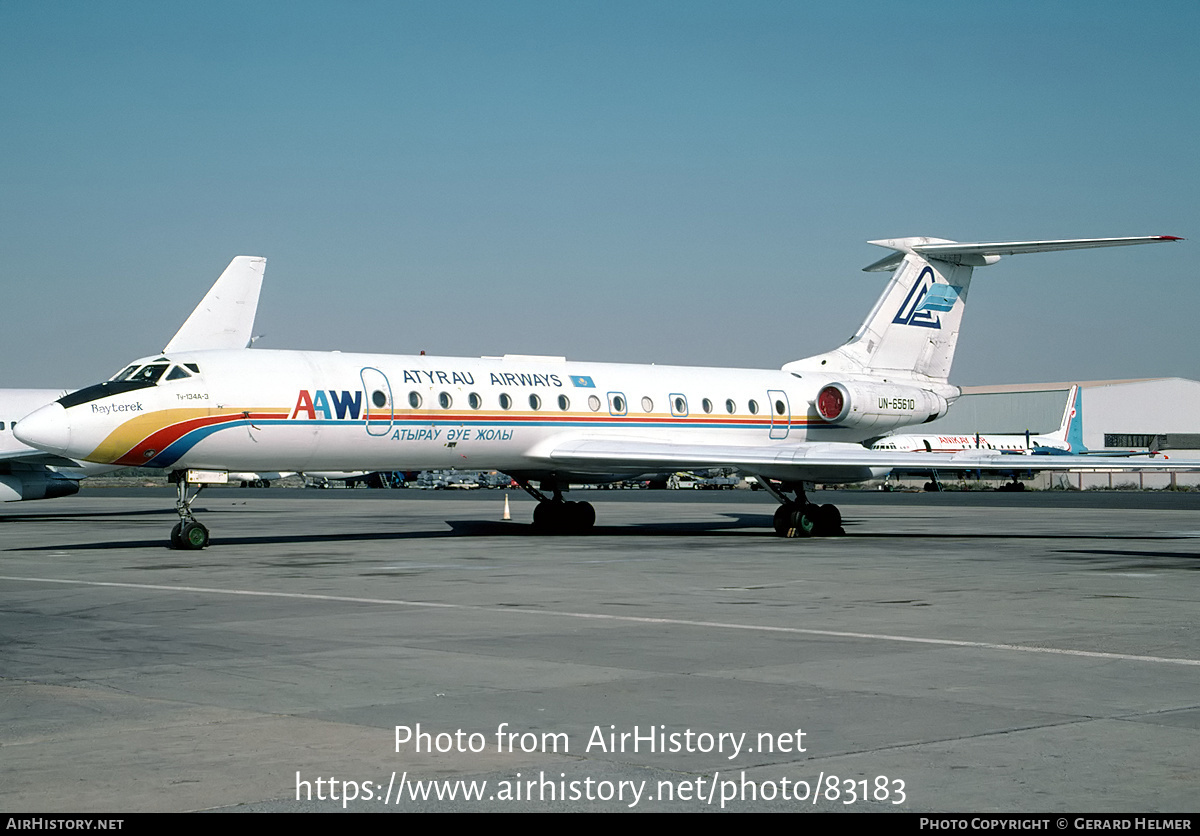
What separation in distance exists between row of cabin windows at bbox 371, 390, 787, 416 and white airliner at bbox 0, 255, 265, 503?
1322 centimetres

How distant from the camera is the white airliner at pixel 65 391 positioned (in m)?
32.5

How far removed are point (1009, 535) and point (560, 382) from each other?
9.24 metres

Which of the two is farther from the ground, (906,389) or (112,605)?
(906,389)

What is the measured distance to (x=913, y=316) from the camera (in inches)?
1120

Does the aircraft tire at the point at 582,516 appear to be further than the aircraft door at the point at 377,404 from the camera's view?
Yes

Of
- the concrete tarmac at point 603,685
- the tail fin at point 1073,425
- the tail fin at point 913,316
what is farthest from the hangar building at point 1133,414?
the concrete tarmac at point 603,685

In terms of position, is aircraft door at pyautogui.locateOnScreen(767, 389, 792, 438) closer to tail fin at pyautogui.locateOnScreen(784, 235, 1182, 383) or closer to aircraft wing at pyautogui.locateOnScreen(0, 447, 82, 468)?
tail fin at pyautogui.locateOnScreen(784, 235, 1182, 383)

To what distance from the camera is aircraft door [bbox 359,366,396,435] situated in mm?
22109

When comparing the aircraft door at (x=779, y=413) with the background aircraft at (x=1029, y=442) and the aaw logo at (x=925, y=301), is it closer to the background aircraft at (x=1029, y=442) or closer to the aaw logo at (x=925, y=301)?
the aaw logo at (x=925, y=301)

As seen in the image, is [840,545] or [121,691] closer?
[121,691]
